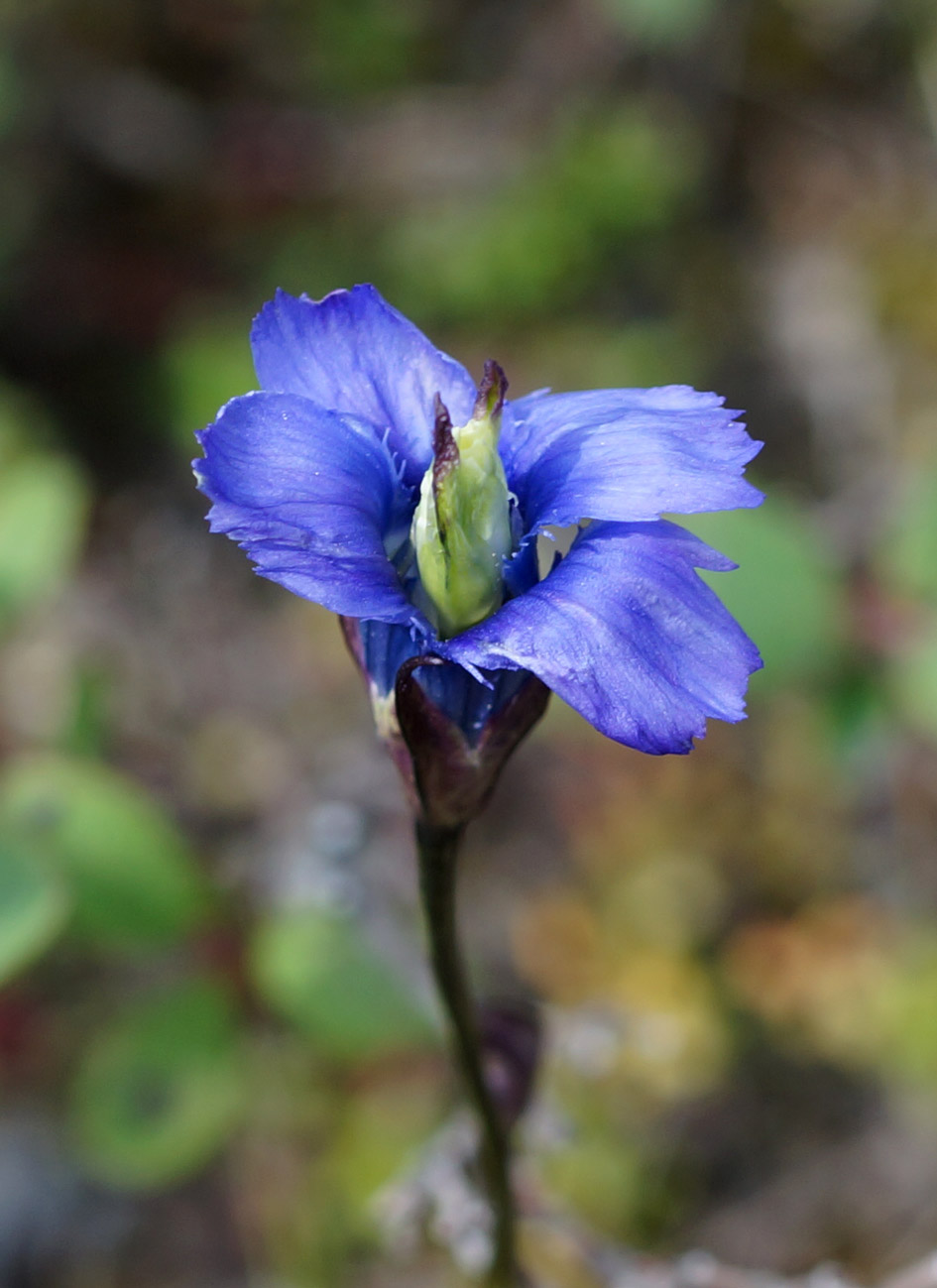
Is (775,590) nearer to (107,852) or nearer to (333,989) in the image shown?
(333,989)

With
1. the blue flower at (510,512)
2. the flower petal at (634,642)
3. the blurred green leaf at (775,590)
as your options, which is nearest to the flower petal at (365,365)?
the blue flower at (510,512)

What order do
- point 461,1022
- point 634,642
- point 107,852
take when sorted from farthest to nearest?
point 107,852, point 461,1022, point 634,642

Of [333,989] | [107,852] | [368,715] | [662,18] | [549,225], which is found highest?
[662,18]

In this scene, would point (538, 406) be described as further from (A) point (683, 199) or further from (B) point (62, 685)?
(A) point (683, 199)

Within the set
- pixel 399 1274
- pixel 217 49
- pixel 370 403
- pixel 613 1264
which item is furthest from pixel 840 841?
pixel 217 49

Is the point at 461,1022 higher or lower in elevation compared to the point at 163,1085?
higher

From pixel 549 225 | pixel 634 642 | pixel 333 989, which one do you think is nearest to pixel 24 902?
pixel 333 989
